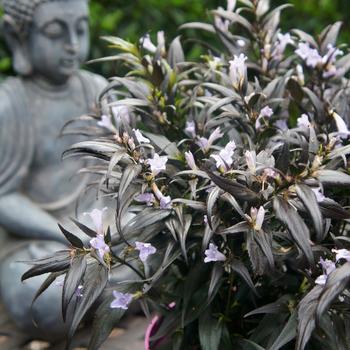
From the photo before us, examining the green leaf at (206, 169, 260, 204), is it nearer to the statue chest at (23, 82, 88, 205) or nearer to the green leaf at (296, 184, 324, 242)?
the green leaf at (296, 184, 324, 242)

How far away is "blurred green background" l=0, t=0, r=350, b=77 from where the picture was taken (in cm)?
336

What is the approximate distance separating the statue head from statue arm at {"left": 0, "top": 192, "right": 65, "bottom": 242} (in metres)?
0.44

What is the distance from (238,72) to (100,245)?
1.48 ft

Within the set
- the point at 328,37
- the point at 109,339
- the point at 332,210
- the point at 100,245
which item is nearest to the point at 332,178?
the point at 332,210

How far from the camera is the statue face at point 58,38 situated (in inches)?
94.3

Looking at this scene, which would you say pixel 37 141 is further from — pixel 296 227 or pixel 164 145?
pixel 296 227

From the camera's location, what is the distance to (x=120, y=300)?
50.3 inches

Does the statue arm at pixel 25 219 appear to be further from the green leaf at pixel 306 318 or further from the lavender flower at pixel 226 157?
the green leaf at pixel 306 318

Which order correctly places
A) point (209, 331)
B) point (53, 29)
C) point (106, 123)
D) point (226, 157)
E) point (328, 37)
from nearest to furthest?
point (226, 157)
point (209, 331)
point (106, 123)
point (328, 37)
point (53, 29)

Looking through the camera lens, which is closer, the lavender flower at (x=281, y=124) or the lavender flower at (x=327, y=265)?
the lavender flower at (x=327, y=265)

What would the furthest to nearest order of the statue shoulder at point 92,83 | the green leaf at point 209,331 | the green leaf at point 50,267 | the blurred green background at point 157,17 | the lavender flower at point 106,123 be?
the blurred green background at point 157,17 → the statue shoulder at point 92,83 → the lavender flower at point 106,123 → the green leaf at point 209,331 → the green leaf at point 50,267

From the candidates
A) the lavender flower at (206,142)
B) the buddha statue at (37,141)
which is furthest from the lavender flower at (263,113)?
the buddha statue at (37,141)

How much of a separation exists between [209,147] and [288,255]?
0.81 feet

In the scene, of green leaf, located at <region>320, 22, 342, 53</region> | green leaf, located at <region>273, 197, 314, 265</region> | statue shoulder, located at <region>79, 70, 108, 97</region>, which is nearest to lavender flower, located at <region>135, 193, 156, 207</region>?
green leaf, located at <region>273, 197, 314, 265</region>
